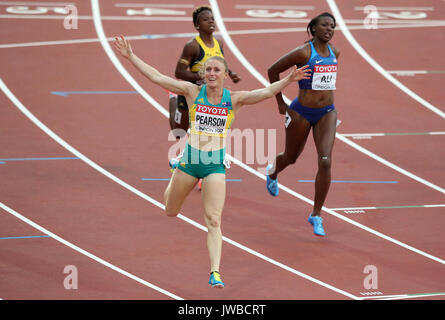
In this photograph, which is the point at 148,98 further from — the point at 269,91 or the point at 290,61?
the point at 269,91

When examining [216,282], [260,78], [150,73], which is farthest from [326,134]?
[260,78]

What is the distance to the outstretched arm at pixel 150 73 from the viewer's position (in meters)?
7.47

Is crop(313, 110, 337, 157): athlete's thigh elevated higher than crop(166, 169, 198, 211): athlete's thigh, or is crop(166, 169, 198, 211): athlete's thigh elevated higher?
crop(313, 110, 337, 157): athlete's thigh

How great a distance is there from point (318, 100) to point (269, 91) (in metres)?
1.75

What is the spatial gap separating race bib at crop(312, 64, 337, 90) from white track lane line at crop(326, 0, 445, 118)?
459cm

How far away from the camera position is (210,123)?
7535 millimetres

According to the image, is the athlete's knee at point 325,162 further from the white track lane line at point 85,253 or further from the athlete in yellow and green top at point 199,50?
the white track lane line at point 85,253

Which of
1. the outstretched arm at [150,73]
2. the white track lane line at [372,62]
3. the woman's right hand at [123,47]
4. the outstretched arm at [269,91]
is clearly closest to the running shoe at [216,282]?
the outstretched arm at [269,91]

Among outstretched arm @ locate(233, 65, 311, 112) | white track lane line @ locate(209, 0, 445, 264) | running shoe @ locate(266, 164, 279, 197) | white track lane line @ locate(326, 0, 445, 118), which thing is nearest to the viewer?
outstretched arm @ locate(233, 65, 311, 112)

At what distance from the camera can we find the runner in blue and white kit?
894cm

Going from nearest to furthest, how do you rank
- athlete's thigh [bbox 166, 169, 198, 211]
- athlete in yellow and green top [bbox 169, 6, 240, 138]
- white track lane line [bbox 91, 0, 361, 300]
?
athlete's thigh [bbox 166, 169, 198, 211] < white track lane line [bbox 91, 0, 361, 300] < athlete in yellow and green top [bbox 169, 6, 240, 138]

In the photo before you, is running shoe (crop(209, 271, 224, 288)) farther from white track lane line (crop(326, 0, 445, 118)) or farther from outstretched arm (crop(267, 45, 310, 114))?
white track lane line (crop(326, 0, 445, 118))

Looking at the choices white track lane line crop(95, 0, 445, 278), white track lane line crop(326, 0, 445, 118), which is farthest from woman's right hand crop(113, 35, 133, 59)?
white track lane line crop(326, 0, 445, 118)

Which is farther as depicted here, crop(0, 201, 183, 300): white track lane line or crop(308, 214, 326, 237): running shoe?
crop(308, 214, 326, 237): running shoe
